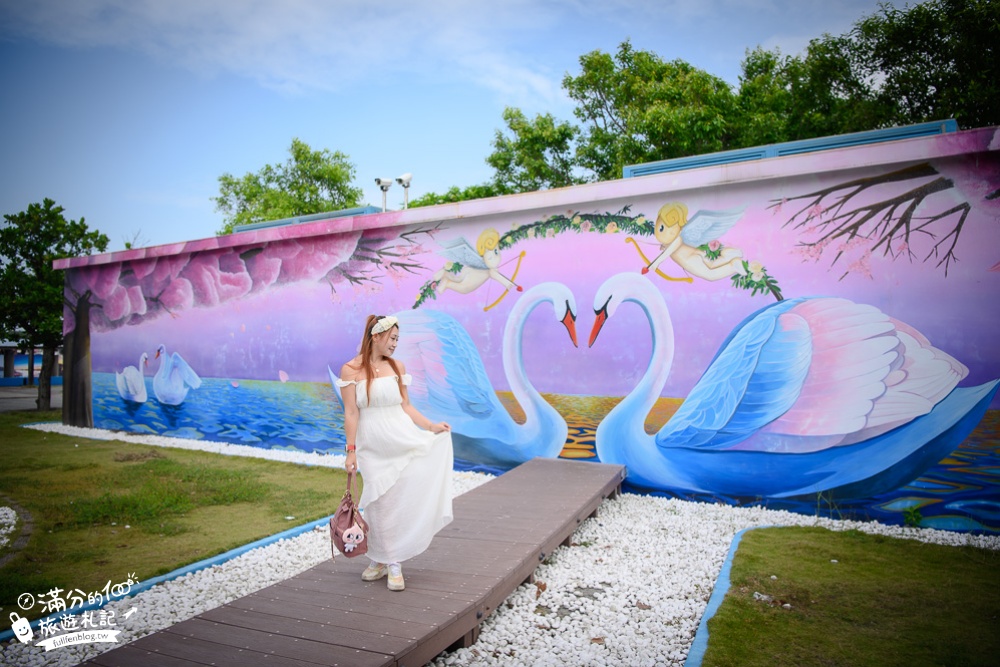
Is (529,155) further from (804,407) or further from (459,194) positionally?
(804,407)

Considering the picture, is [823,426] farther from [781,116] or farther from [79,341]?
[781,116]

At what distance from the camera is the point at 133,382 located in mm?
12023

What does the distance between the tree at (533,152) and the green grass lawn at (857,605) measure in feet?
59.7

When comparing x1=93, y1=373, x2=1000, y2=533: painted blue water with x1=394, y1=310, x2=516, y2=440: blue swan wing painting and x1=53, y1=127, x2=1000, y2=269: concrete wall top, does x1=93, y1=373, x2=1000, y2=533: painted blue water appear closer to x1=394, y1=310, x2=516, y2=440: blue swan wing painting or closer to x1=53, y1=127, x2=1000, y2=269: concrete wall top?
x1=394, y1=310, x2=516, y2=440: blue swan wing painting

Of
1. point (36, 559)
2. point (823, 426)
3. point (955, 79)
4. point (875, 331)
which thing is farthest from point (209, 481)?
point (955, 79)

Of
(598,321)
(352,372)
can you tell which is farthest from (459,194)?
(352,372)

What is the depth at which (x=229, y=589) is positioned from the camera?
180 inches

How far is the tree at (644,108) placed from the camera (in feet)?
60.1

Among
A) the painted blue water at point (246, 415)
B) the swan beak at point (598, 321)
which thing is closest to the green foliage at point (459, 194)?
the painted blue water at point (246, 415)

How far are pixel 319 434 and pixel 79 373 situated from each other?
21.8 ft

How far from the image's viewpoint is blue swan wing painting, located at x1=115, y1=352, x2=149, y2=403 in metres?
11.9

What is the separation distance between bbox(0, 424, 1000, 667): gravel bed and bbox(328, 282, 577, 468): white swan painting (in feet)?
4.98

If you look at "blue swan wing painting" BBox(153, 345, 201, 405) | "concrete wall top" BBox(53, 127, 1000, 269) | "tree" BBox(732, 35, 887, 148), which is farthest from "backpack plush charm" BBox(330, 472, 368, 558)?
"tree" BBox(732, 35, 887, 148)

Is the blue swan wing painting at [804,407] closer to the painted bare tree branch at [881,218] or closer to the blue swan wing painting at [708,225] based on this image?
the painted bare tree branch at [881,218]
